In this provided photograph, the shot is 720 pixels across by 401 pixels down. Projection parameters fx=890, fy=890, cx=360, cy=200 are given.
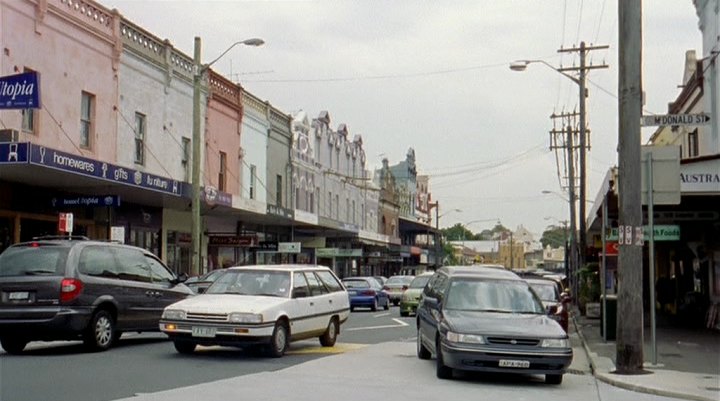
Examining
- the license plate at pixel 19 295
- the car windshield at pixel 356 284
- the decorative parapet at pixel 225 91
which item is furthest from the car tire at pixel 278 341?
the decorative parapet at pixel 225 91

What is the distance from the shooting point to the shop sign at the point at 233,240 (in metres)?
33.6

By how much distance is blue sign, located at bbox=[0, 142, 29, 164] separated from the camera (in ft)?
61.3

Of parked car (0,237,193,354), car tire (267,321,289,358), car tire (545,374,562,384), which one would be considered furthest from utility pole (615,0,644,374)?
parked car (0,237,193,354)

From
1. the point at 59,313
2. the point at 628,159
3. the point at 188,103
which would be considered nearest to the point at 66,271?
the point at 59,313

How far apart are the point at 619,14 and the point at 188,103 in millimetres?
20449

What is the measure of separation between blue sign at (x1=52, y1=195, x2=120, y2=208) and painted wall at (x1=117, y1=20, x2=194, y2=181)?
143 inches

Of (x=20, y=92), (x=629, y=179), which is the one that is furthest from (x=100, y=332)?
(x=629, y=179)

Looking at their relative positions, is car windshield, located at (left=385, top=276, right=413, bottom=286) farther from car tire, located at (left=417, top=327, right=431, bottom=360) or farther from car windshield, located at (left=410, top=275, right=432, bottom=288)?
car tire, located at (left=417, top=327, right=431, bottom=360)

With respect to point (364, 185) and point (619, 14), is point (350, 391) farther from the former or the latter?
point (364, 185)

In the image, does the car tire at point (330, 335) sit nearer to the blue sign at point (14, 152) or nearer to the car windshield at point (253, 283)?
the car windshield at point (253, 283)

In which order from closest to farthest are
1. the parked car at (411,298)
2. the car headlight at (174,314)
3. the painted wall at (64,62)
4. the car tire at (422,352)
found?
the car headlight at (174,314), the car tire at (422,352), the painted wall at (64,62), the parked car at (411,298)

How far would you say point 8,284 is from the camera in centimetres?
1348

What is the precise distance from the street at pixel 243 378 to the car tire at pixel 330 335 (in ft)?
1.38

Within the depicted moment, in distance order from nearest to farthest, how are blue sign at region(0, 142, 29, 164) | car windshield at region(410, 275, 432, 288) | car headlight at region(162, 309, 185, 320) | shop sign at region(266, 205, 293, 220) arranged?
1. car headlight at region(162, 309, 185, 320)
2. blue sign at region(0, 142, 29, 164)
3. car windshield at region(410, 275, 432, 288)
4. shop sign at region(266, 205, 293, 220)
